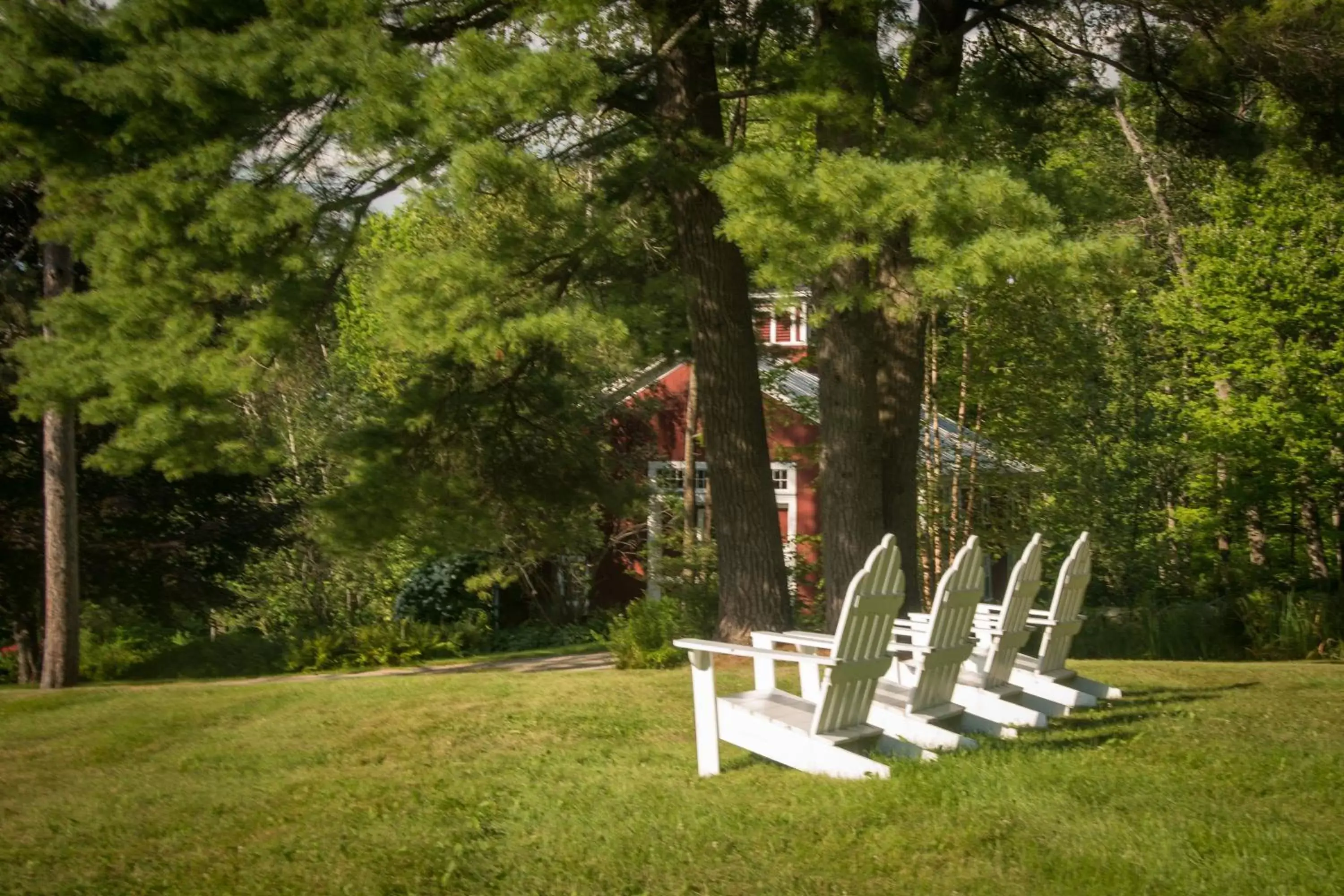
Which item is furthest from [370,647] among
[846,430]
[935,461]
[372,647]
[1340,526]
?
[1340,526]

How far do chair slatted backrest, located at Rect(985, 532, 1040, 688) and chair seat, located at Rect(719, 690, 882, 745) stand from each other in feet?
4.78

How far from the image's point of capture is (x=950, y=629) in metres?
7.35

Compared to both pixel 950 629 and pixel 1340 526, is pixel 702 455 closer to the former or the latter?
pixel 1340 526

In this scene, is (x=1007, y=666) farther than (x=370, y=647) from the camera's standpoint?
No

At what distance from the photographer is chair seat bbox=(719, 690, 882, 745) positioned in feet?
21.4

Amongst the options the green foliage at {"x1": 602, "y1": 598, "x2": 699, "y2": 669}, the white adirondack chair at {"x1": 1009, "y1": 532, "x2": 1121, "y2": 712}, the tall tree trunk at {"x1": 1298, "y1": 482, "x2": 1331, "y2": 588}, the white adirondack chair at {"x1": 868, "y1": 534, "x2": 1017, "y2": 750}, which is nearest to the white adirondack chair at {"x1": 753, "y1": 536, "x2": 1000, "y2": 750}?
the white adirondack chair at {"x1": 868, "y1": 534, "x2": 1017, "y2": 750}

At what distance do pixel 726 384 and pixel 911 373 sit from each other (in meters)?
1.89

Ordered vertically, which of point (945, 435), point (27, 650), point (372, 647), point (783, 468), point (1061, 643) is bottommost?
point (372, 647)

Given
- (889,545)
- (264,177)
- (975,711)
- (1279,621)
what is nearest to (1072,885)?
(889,545)

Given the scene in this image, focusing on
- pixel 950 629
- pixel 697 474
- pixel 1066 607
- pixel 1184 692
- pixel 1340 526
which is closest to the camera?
pixel 950 629

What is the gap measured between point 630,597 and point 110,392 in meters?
14.8

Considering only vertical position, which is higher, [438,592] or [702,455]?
[702,455]

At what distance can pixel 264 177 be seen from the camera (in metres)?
12.2

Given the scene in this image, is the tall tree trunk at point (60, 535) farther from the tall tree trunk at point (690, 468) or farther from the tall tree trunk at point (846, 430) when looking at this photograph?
the tall tree trunk at point (690, 468)
